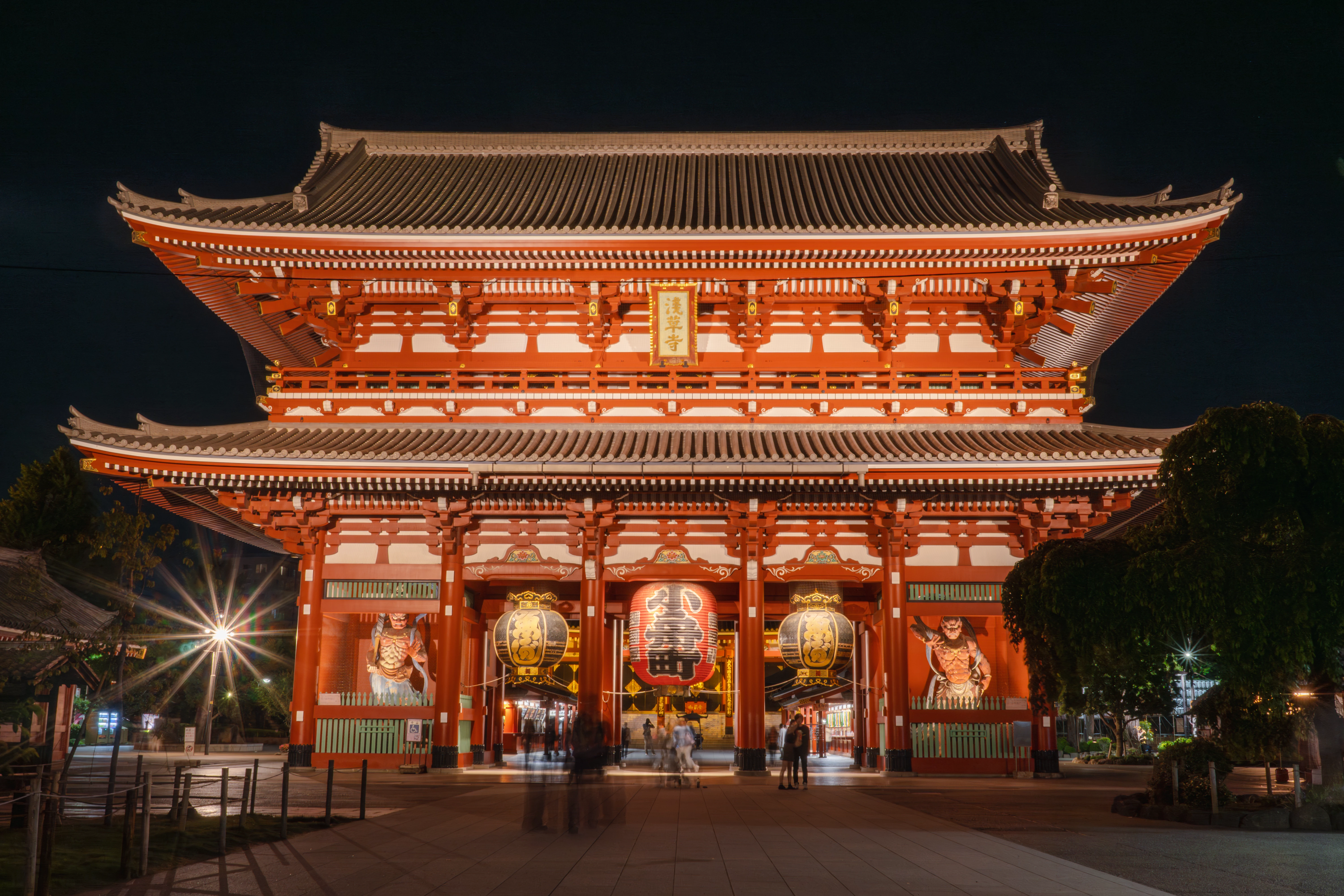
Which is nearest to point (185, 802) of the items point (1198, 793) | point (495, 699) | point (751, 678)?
point (751, 678)

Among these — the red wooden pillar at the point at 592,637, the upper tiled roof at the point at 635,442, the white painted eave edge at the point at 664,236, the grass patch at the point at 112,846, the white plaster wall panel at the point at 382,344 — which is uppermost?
the white painted eave edge at the point at 664,236

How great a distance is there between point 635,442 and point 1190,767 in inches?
476

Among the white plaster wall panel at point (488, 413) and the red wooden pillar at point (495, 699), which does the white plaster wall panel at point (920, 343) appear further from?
the red wooden pillar at point (495, 699)

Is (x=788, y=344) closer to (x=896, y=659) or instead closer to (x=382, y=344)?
(x=896, y=659)

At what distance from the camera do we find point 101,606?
38.4m

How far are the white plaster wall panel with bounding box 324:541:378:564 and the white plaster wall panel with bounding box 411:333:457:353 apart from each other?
4808 mm

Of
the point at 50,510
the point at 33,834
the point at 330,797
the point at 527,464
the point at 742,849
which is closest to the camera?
the point at 33,834

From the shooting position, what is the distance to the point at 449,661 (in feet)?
70.2

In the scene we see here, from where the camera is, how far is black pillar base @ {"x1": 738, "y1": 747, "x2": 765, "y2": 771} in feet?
69.1

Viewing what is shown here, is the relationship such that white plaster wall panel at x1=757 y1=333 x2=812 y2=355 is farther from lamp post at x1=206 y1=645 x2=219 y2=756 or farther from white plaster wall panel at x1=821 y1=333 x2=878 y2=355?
lamp post at x1=206 y1=645 x2=219 y2=756

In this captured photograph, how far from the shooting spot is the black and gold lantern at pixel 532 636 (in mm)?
21438

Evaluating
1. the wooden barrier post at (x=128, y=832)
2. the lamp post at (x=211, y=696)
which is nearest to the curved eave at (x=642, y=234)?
the wooden barrier post at (x=128, y=832)

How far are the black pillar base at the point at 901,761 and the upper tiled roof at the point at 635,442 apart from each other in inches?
241

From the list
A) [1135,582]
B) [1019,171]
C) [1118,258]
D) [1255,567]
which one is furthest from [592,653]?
[1019,171]
